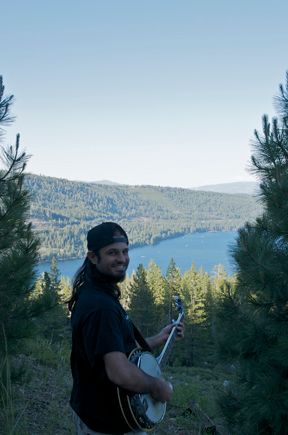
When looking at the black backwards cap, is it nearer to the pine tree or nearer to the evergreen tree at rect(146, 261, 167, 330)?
the pine tree

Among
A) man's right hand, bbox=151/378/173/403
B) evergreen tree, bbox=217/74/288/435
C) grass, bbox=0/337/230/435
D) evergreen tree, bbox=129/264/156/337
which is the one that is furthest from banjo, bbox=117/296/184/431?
evergreen tree, bbox=129/264/156/337

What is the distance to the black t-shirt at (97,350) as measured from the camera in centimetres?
221

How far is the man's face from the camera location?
2.60 m

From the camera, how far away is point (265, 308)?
503cm

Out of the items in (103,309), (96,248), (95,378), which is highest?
(96,248)

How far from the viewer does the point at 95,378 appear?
7.79ft

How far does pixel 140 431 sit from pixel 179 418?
4.28 meters

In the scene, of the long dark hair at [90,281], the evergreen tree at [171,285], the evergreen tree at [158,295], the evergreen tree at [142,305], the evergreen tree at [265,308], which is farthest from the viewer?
the evergreen tree at [171,285]

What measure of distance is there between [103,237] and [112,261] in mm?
153

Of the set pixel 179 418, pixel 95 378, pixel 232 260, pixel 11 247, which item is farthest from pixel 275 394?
pixel 11 247

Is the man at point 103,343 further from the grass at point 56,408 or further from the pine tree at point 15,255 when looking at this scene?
the pine tree at point 15,255

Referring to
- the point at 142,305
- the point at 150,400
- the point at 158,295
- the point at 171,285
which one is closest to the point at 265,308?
the point at 150,400

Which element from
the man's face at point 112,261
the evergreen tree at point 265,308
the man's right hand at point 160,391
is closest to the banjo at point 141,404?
the man's right hand at point 160,391

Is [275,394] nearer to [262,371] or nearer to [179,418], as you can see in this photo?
[262,371]
